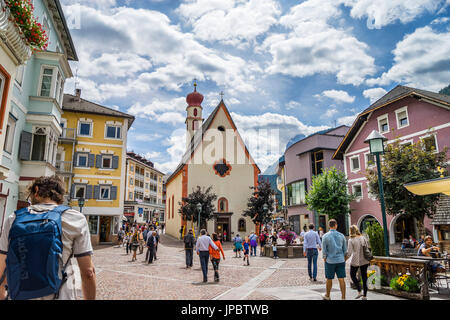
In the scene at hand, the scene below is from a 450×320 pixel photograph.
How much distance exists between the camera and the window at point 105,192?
29.5 m

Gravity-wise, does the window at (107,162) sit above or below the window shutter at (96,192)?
above

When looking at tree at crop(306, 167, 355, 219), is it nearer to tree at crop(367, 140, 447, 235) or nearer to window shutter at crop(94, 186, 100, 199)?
tree at crop(367, 140, 447, 235)

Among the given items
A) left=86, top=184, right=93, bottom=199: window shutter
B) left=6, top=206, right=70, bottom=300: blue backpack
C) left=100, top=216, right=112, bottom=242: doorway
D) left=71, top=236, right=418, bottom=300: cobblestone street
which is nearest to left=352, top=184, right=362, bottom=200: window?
left=71, top=236, right=418, bottom=300: cobblestone street

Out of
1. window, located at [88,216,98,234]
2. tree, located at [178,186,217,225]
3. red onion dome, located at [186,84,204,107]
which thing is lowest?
window, located at [88,216,98,234]

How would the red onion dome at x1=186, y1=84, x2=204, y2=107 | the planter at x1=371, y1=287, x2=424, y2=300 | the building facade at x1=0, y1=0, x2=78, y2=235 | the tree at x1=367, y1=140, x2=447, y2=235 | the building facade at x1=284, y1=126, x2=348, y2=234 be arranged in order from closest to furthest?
the planter at x1=371, y1=287, x2=424, y2=300
the building facade at x1=0, y1=0, x2=78, y2=235
the tree at x1=367, y1=140, x2=447, y2=235
the building facade at x1=284, y1=126, x2=348, y2=234
the red onion dome at x1=186, y1=84, x2=204, y2=107

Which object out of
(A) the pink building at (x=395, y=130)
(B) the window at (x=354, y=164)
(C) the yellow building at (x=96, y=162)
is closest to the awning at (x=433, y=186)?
(A) the pink building at (x=395, y=130)

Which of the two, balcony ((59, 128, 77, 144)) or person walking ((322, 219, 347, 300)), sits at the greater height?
balcony ((59, 128, 77, 144))

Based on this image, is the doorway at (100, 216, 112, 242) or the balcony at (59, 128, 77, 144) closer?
the balcony at (59, 128, 77, 144)

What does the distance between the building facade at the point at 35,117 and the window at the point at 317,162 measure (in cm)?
3153

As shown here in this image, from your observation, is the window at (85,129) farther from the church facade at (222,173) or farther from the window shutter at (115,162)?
the church facade at (222,173)

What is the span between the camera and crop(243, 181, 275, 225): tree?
117ft

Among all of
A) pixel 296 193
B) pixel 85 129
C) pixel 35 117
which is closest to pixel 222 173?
pixel 296 193

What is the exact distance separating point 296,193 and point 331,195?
14092 mm

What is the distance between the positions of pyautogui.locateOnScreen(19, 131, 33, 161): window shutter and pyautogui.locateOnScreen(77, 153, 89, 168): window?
15312mm
